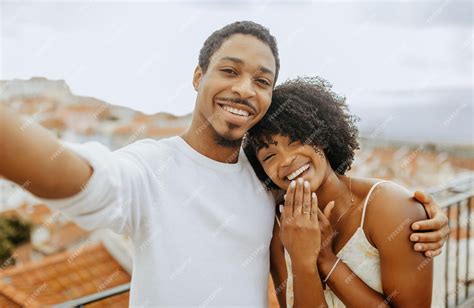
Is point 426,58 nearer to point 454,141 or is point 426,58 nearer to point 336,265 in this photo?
point 454,141

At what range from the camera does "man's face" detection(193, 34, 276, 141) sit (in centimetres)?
165

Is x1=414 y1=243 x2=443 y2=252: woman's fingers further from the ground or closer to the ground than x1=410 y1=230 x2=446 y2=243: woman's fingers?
closer to the ground

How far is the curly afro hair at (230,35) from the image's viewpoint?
1.74m

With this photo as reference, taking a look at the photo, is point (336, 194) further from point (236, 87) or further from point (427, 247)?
point (236, 87)

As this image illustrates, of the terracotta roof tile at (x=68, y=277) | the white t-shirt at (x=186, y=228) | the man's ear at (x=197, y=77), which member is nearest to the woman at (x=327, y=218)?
the white t-shirt at (x=186, y=228)

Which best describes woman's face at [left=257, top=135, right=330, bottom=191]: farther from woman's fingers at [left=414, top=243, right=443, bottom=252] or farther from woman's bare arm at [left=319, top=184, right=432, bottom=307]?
woman's fingers at [left=414, top=243, right=443, bottom=252]

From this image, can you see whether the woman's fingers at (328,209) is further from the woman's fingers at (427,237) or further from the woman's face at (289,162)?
the woman's fingers at (427,237)

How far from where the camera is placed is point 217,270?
147cm

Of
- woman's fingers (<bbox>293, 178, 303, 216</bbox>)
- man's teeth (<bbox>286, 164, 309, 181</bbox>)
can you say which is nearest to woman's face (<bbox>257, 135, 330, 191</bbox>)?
man's teeth (<bbox>286, 164, 309, 181</bbox>)

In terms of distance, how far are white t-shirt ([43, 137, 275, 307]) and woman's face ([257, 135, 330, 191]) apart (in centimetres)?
18

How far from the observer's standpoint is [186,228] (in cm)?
143

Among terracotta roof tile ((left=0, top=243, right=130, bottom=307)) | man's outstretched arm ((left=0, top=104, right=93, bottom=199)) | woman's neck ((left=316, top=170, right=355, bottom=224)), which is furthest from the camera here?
terracotta roof tile ((left=0, top=243, right=130, bottom=307))

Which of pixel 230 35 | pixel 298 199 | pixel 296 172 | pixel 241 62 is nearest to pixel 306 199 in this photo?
pixel 298 199

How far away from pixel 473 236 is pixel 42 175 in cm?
709
